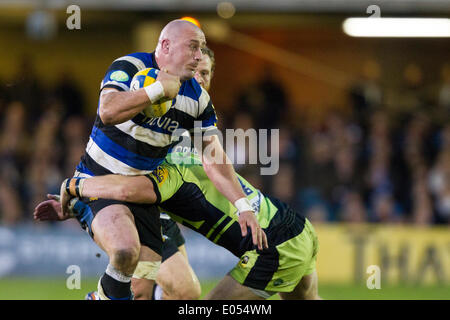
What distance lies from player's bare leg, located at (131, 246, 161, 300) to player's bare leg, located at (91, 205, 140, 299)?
50cm

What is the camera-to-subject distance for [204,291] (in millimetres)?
10742

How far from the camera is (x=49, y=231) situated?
41.7 ft

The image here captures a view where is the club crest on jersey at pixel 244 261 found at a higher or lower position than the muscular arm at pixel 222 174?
lower

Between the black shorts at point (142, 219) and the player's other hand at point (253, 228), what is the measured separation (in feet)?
2.25

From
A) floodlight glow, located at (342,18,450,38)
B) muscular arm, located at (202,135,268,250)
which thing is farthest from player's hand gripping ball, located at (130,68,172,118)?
floodlight glow, located at (342,18,450,38)

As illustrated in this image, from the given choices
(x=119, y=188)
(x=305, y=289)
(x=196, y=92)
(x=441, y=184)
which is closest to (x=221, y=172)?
(x=196, y=92)

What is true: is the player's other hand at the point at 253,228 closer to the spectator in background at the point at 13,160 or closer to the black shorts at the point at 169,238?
the black shorts at the point at 169,238

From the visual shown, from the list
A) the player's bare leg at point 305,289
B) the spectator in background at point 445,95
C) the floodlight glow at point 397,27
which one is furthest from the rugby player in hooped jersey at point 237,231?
the floodlight glow at point 397,27

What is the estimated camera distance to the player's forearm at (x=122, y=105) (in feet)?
17.3

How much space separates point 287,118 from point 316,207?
196cm

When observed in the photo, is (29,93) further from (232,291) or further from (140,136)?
(232,291)

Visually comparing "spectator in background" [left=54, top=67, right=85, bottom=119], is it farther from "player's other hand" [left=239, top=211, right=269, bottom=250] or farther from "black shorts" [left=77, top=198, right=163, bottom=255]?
"player's other hand" [left=239, top=211, right=269, bottom=250]

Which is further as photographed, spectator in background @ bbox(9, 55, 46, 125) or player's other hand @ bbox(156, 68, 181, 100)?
spectator in background @ bbox(9, 55, 46, 125)

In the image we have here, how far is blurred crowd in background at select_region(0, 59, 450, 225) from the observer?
1320 cm
